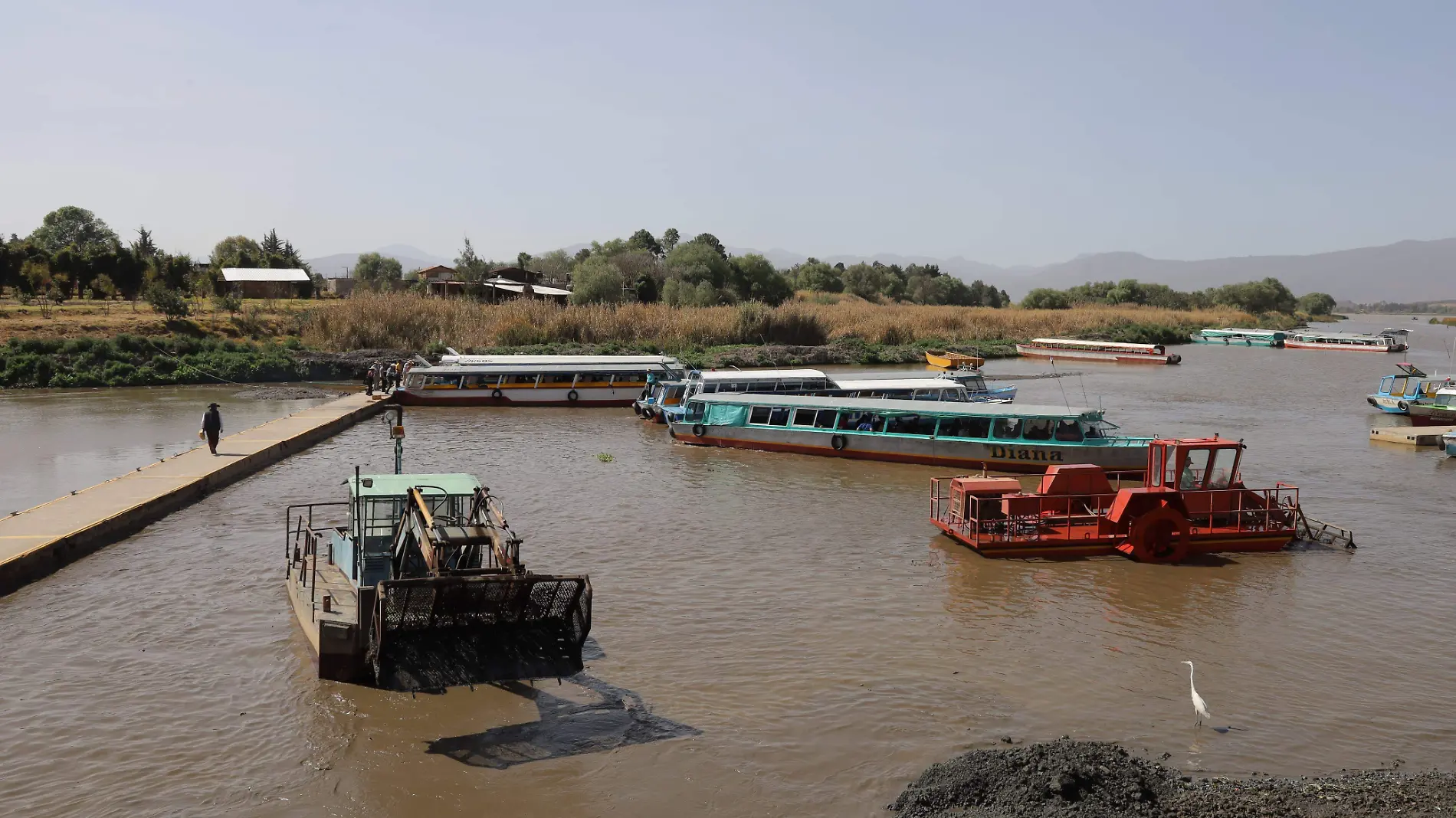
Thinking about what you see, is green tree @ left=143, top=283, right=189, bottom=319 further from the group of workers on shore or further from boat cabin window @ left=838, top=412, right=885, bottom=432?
boat cabin window @ left=838, top=412, right=885, bottom=432

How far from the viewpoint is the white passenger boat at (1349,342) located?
84.8m

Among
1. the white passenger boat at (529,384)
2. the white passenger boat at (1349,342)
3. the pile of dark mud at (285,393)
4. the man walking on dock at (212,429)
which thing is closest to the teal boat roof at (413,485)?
the man walking on dock at (212,429)

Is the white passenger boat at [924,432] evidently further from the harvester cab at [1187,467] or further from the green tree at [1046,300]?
the green tree at [1046,300]

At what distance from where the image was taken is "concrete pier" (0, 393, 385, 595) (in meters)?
17.3

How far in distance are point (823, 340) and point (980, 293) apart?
92895 millimetres

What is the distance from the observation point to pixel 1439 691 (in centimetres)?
1340

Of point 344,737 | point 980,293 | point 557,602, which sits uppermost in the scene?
point 980,293

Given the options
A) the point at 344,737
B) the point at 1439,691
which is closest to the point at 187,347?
the point at 344,737

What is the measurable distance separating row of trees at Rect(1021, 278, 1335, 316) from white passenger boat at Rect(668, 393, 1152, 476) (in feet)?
370

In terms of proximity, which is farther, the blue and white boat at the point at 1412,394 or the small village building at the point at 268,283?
the small village building at the point at 268,283

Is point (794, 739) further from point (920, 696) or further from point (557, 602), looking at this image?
point (557, 602)

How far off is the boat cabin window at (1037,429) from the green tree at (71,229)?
116 meters

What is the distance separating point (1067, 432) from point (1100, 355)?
174 feet

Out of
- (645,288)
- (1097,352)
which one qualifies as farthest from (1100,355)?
(645,288)
